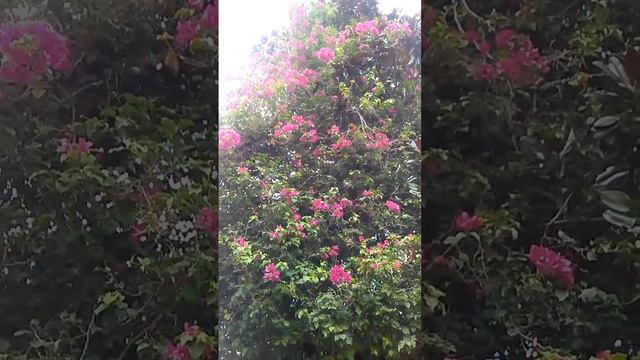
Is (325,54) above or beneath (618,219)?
above

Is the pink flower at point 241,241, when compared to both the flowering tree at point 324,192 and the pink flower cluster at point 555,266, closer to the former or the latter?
the flowering tree at point 324,192

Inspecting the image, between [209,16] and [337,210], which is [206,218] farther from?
[209,16]

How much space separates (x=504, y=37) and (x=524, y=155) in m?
0.23

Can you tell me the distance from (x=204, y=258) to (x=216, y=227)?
6cm

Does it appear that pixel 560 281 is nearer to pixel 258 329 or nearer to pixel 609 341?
pixel 609 341

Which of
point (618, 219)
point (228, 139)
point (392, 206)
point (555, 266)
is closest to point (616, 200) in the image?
point (618, 219)

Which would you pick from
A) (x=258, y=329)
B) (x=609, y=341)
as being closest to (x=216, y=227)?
(x=258, y=329)

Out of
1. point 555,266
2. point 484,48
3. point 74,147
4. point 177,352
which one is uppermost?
point 484,48

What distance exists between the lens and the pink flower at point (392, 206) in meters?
1.32

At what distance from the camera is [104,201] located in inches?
48.7

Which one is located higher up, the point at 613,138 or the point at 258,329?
the point at 613,138

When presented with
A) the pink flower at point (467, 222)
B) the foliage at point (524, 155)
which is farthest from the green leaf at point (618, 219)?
the pink flower at point (467, 222)

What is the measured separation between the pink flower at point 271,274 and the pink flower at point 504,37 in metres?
0.63

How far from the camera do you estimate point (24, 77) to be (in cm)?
125
